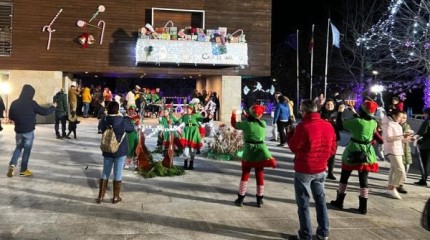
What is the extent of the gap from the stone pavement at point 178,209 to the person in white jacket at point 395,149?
0.96 feet

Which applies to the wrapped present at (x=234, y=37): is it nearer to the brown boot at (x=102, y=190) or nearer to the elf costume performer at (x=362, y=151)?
the elf costume performer at (x=362, y=151)

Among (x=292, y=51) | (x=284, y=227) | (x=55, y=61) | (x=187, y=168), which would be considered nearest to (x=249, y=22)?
(x=55, y=61)

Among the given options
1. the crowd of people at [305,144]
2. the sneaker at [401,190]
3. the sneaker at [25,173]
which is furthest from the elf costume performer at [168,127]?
the sneaker at [401,190]

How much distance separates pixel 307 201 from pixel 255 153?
5.73 feet

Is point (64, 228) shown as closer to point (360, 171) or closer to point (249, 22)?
point (360, 171)

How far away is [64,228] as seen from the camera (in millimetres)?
5871

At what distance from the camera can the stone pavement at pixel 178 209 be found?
588 centimetres

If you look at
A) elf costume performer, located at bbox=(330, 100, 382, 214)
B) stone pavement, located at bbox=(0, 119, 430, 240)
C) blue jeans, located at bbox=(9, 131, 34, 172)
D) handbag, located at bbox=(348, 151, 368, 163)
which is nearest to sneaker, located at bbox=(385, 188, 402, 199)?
stone pavement, located at bbox=(0, 119, 430, 240)

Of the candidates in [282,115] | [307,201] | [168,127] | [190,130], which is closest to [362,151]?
[307,201]

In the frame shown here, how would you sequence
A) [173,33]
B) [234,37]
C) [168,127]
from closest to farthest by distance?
[168,127]
[173,33]
[234,37]

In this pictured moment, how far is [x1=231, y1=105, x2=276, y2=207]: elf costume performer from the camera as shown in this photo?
7.11m

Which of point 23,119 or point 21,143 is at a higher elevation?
point 23,119

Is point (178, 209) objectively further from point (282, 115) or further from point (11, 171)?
point (282, 115)

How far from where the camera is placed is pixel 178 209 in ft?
22.9
